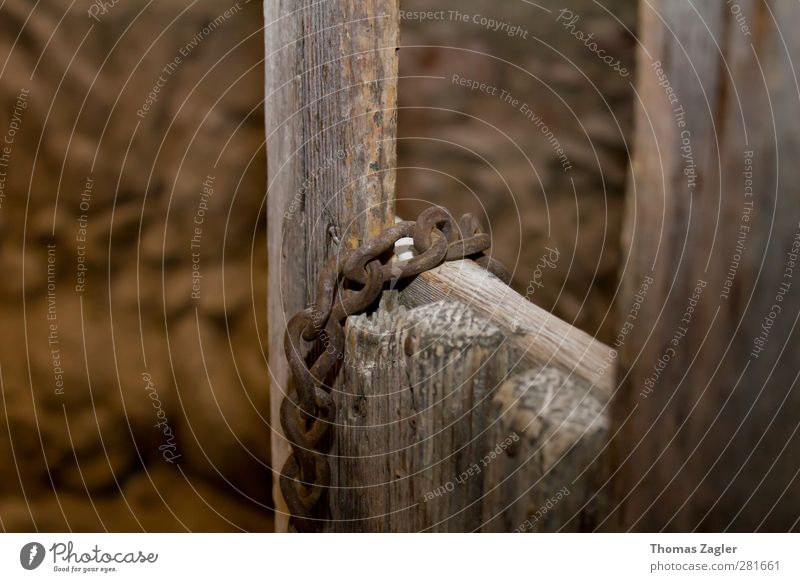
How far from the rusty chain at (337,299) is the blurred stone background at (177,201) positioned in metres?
0.52

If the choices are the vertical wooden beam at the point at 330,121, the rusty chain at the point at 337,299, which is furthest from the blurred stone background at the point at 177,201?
the rusty chain at the point at 337,299

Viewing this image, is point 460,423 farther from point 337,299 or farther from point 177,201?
point 177,201

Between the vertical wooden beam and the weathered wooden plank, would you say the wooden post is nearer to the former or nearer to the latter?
the weathered wooden plank

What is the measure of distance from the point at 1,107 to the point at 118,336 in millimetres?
381

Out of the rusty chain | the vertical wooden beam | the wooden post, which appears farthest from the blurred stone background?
the rusty chain

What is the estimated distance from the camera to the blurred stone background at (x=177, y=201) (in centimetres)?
107

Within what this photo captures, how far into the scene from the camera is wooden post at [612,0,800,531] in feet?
3.14

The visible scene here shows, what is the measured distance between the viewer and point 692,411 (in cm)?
110

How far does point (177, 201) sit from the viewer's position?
3.79ft

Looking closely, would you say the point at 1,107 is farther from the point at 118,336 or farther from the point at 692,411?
the point at 692,411
